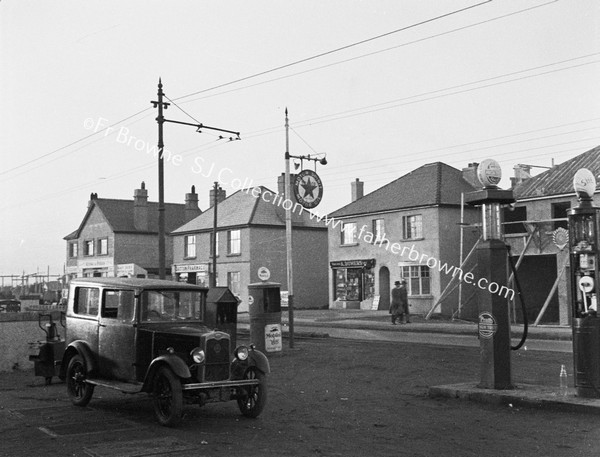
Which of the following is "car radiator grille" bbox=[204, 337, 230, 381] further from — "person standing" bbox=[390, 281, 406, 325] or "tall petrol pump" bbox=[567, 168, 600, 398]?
"person standing" bbox=[390, 281, 406, 325]

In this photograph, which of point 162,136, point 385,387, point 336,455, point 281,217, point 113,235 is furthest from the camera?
point 113,235

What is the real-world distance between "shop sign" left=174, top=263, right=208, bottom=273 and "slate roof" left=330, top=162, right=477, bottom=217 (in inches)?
484

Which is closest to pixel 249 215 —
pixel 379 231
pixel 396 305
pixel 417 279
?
pixel 379 231

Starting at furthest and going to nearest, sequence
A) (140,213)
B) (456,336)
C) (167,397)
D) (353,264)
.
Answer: (140,213)
(353,264)
(456,336)
(167,397)

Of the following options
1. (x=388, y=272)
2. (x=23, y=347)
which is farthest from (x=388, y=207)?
(x=23, y=347)

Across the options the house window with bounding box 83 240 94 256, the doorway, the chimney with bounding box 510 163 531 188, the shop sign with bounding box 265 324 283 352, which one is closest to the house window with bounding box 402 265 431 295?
the doorway

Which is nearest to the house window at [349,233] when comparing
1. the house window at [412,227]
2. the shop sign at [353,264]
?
the shop sign at [353,264]

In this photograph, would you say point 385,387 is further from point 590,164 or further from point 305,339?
point 590,164

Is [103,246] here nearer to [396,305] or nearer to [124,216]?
[124,216]

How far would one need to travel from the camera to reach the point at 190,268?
53.1m

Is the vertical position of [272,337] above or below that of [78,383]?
above

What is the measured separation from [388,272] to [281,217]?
11.1 m

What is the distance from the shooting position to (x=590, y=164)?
32.1 metres

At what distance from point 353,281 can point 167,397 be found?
114 ft
